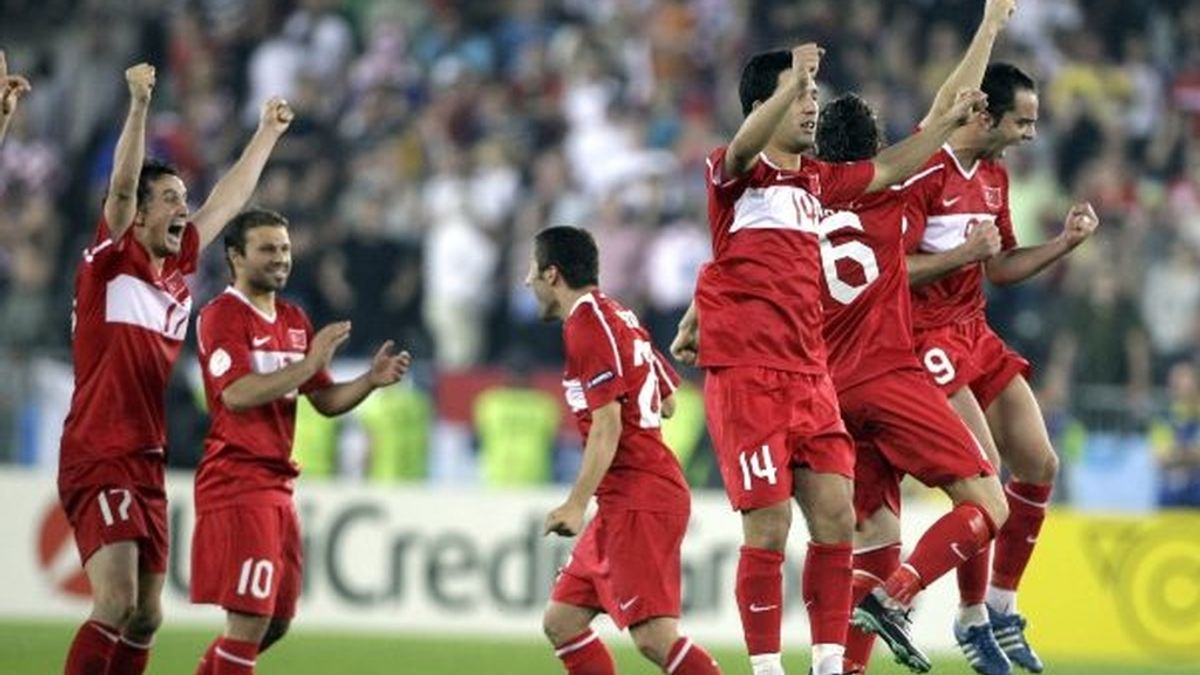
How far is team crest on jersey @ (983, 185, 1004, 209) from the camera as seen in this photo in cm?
1234

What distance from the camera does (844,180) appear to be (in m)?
11.4

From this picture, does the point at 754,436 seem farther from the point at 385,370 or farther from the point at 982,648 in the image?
the point at 982,648

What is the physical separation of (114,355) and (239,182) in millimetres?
1018

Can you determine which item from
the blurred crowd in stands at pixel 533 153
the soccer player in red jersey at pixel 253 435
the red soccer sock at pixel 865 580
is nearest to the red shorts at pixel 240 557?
the soccer player in red jersey at pixel 253 435

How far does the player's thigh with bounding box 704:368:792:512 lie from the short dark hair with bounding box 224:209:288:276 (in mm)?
2162

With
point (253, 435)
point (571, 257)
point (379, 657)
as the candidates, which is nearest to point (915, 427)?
point (571, 257)

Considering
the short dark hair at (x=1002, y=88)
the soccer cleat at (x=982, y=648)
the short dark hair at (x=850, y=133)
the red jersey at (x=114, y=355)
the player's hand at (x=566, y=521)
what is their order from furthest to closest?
the soccer cleat at (x=982, y=648)
the short dark hair at (x=1002, y=88)
the short dark hair at (x=850, y=133)
the red jersey at (x=114, y=355)
the player's hand at (x=566, y=521)

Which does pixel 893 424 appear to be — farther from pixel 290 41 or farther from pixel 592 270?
pixel 290 41

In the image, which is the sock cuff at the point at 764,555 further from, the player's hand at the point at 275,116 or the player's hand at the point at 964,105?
the player's hand at the point at 275,116

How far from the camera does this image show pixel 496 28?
24.9 meters

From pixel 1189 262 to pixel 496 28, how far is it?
6865mm

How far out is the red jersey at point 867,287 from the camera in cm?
1179

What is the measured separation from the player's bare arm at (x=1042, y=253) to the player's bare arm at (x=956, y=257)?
325 millimetres

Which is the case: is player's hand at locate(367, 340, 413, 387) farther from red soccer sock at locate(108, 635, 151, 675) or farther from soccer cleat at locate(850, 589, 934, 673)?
soccer cleat at locate(850, 589, 934, 673)
